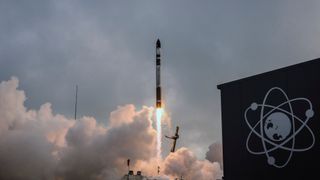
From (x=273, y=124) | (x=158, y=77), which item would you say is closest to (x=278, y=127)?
(x=273, y=124)

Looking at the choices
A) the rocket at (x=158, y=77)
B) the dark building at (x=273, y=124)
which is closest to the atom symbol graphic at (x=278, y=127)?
the dark building at (x=273, y=124)

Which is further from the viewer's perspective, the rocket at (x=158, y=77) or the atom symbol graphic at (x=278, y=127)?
the rocket at (x=158, y=77)

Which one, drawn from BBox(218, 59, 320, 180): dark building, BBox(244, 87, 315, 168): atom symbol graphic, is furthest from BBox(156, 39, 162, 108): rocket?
BBox(244, 87, 315, 168): atom symbol graphic

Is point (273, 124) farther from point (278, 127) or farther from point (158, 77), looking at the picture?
point (158, 77)

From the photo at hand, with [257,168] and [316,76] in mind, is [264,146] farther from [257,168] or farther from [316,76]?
[316,76]

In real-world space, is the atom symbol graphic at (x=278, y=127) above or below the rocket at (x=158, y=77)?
below

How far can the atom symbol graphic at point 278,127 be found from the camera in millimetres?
22922

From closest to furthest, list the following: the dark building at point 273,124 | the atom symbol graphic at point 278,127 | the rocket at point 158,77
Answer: the dark building at point 273,124 < the atom symbol graphic at point 278,127 < the rocket at point 158,77

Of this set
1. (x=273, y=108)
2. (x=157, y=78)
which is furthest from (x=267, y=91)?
(x=157, y=78)

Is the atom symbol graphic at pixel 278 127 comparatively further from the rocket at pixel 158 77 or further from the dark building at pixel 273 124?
the rocket at pixel 158 77

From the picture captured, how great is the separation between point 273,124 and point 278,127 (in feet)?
1.19

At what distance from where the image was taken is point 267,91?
24.7m

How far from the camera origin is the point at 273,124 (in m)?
24.4

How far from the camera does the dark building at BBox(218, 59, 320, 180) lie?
2242 centimetres
